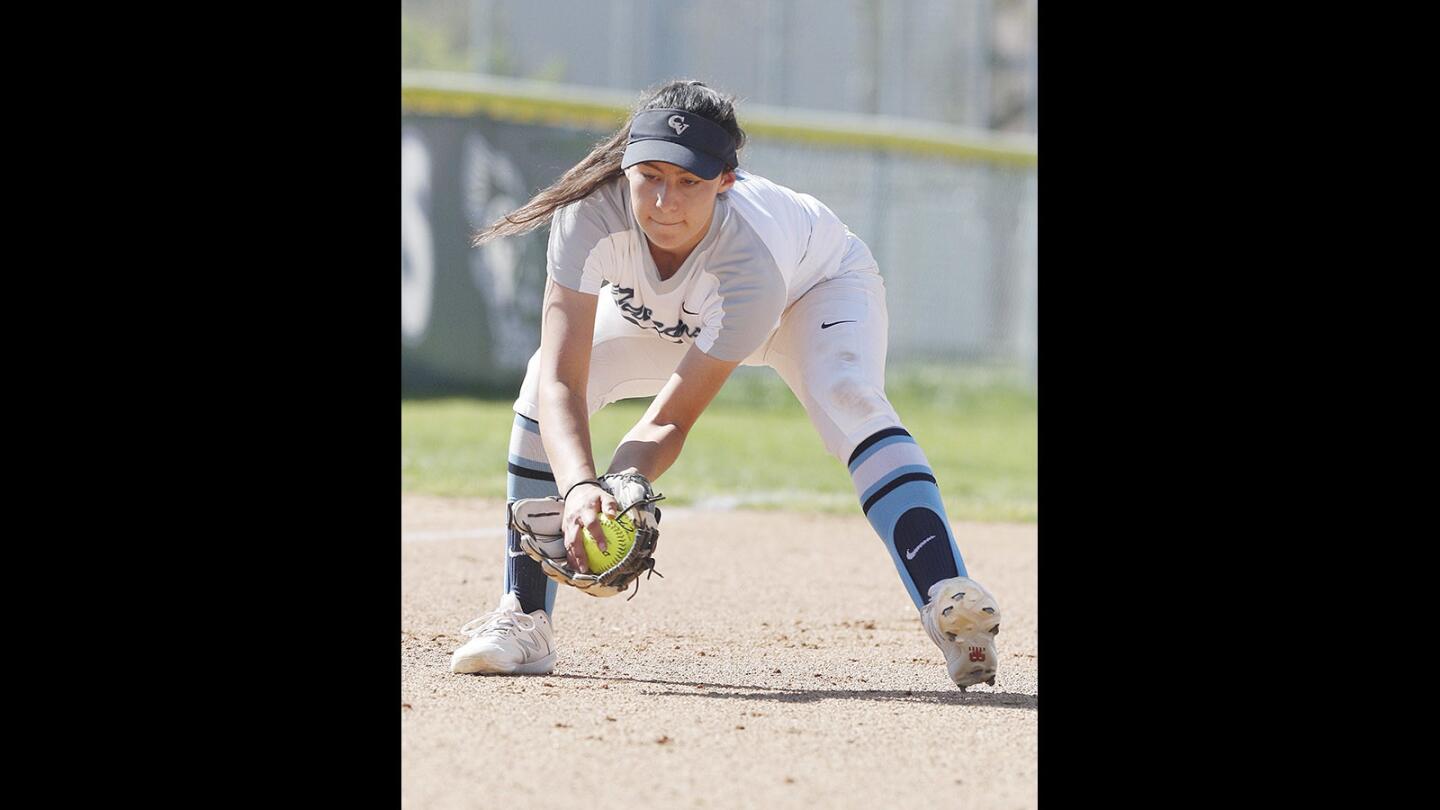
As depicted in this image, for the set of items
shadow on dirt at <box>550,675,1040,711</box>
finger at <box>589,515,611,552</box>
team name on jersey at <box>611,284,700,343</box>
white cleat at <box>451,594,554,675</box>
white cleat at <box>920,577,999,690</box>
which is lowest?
shadow on dirt at <box>550,675,1040,711</box>

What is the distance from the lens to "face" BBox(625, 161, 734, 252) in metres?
3.49

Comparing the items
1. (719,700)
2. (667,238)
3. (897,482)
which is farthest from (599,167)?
(719,700)

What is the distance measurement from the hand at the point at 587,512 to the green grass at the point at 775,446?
4.30 metres

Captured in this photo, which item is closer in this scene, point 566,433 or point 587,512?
point 587,512

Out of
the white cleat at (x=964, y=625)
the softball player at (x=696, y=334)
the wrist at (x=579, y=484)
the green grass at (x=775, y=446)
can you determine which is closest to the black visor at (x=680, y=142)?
the softball player at (x=696, y=334)

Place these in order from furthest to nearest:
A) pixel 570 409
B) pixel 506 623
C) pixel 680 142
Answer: pixel 506 623 < pixel 570 409 < pixel 680 142

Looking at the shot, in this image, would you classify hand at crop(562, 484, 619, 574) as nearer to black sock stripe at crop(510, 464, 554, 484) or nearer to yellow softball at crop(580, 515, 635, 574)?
yellow softball at crop(580, 515, 635, 574)

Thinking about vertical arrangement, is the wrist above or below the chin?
below

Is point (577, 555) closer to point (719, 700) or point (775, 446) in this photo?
point (719, 700)

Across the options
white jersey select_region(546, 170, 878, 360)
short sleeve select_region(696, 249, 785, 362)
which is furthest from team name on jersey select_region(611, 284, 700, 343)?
short sleeve select_region(696, 249, 785, 362)

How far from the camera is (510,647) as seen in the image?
3771 millimetres

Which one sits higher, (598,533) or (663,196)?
(663,196)

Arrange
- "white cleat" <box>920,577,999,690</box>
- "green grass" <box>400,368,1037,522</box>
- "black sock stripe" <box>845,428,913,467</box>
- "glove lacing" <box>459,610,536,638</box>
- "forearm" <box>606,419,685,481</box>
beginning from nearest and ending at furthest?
"white cleat" <box>920,577,999,690</box>, "forearm" <box>606,419,685,481</box>, "black sock stripe" <box>845,428,913,467</box>, "glove lacing" <box>459,610,536,638</box>, "green grass" <box>400,368,1037,522</box>

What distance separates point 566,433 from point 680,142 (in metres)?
0.71
